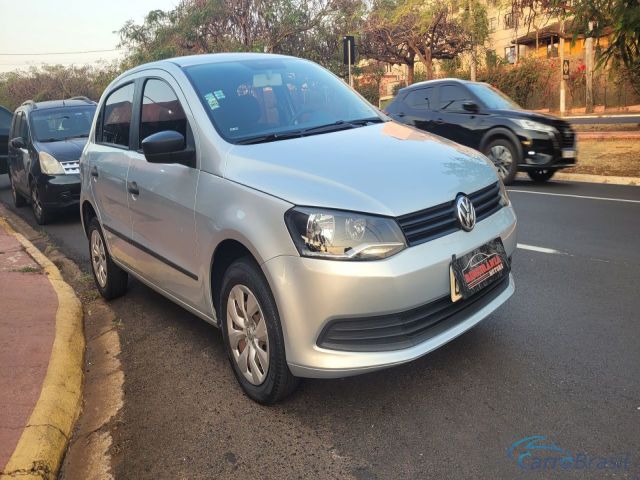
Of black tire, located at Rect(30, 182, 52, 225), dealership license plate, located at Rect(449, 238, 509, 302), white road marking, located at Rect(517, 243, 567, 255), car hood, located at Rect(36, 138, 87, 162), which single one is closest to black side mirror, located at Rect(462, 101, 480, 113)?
white road marking, located at Rect(517, 243, 567, 255)

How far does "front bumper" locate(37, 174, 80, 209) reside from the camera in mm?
9180

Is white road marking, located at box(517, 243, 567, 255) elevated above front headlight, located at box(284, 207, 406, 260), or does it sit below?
below

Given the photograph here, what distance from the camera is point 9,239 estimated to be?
26.9 ft

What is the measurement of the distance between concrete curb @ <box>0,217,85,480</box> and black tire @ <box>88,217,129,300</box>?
36cm

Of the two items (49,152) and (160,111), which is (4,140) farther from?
(160,111)

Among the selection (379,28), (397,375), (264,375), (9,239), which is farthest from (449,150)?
(379,28)

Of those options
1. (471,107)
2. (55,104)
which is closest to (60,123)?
(55,104)

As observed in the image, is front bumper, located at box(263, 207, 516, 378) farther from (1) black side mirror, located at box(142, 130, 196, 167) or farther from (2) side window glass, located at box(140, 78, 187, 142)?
(2) side window glass, located at box(140, 78, 187, 142)

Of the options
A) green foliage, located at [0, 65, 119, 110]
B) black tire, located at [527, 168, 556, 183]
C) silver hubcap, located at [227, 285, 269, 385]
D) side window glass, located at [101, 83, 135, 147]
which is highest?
green foliage, located at [0, 65, 119, 110]

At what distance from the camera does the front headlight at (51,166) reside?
925 centimetres

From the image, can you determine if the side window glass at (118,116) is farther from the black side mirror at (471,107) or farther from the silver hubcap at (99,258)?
the black side mirror at (471,107)

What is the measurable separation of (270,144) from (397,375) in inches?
59.3

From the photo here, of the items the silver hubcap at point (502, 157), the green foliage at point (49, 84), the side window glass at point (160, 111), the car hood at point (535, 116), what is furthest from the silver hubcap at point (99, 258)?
the green foliage at point (49, 84)

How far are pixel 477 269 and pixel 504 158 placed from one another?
25.2 feet
